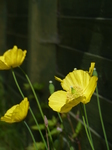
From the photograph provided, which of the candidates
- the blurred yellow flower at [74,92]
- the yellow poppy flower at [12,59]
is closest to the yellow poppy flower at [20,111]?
the blurred yellow flower at [74,92]

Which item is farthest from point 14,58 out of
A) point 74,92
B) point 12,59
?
point 74,92

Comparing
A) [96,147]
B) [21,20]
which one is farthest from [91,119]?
[21,20]

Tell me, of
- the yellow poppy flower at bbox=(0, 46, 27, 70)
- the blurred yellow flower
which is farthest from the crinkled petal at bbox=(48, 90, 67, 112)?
the yellow poppy flower at bbox=(0, 46, 27, 70)

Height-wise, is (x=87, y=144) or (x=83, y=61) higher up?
(x=83, y=61)

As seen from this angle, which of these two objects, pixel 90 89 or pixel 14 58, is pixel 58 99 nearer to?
pixel 90 89

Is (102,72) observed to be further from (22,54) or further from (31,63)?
(31,63)

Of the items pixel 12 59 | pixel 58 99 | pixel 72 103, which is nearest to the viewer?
pixel 72 103

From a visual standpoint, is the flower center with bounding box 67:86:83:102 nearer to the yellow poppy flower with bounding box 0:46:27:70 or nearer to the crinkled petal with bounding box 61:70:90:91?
the crinkled petal with bounding box 61:70:90:91
